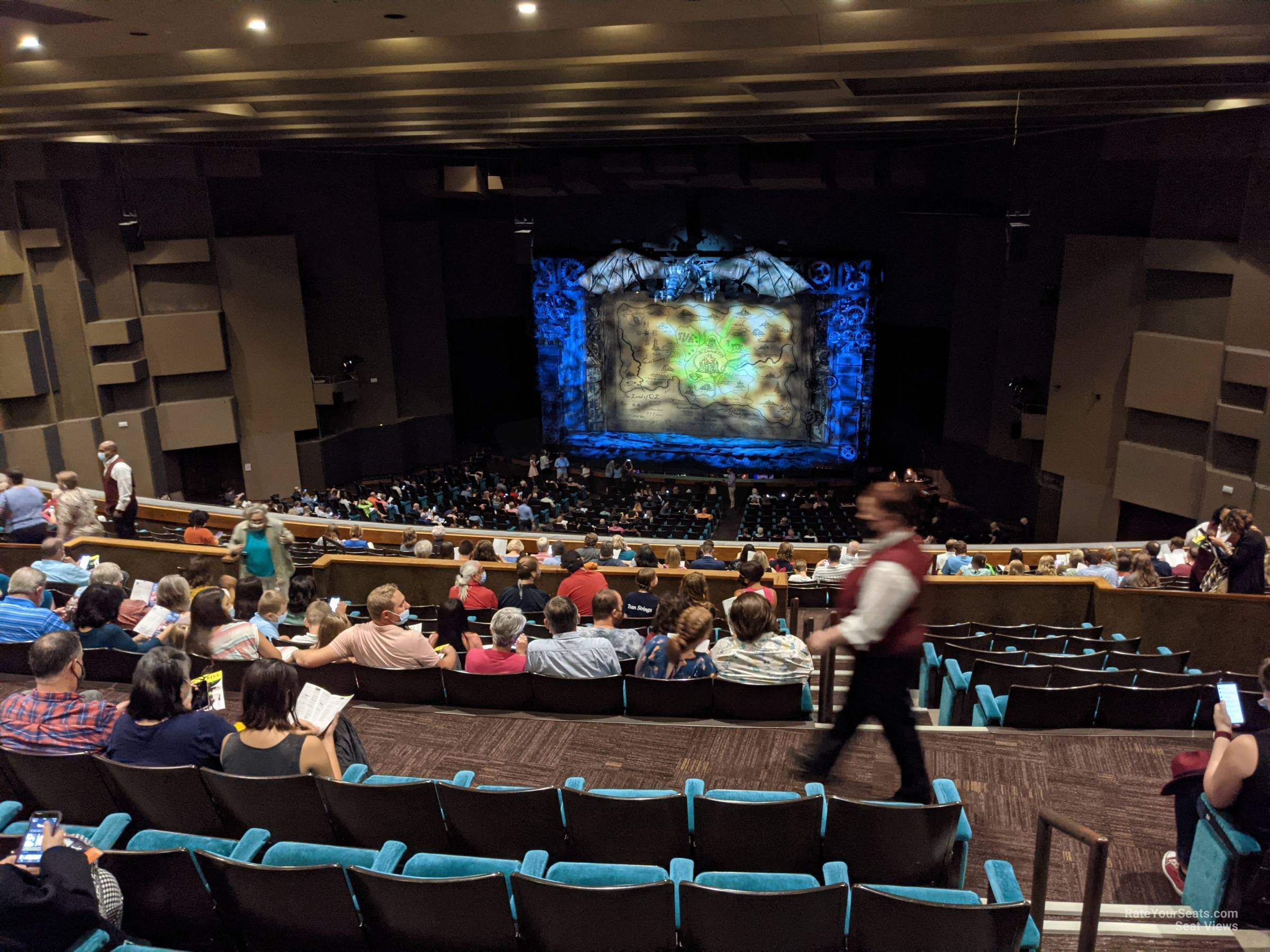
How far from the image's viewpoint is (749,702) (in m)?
4.78

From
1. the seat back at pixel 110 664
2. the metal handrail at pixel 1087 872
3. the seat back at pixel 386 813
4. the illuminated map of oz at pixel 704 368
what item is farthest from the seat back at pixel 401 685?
the illuminated map of oz at pixel 704 368

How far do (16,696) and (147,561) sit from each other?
15.3ft

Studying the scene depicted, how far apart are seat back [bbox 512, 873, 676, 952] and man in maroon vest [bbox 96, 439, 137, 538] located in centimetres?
785

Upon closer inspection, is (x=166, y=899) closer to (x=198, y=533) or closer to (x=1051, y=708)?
(x=1051, y=708)

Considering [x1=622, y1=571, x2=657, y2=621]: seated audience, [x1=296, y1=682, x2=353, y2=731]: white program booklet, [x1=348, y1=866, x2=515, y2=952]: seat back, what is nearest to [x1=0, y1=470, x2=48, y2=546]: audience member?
[x1=622, y1=571, x2=657, y2=621]: seated audience

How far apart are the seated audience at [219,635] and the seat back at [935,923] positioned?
348 centimetres

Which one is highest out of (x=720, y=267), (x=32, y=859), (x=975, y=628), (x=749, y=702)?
(x=720, y=267)

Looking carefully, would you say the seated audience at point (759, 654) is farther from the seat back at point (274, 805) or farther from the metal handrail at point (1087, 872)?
the seat back at point (274, 805)

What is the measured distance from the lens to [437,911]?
2.91 metres

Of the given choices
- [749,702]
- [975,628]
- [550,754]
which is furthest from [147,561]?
[975,628]

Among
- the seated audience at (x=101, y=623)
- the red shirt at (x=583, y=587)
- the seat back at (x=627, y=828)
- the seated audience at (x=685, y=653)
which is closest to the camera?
the seat back at (x=627, y=828)

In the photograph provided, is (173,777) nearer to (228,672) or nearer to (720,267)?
(228,672)

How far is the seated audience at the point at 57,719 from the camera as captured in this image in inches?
153

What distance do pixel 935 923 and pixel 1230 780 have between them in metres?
1.22
